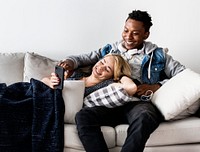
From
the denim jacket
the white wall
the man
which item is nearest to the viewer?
the man

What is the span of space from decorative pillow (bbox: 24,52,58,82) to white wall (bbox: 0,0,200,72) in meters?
0.24

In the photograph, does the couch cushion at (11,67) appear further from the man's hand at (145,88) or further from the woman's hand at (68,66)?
the man's hand at (145,88)

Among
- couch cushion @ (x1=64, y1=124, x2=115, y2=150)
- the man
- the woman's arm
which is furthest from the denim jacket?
couch cushion @ (x1=64, y1=124, x2=115, y2=150)

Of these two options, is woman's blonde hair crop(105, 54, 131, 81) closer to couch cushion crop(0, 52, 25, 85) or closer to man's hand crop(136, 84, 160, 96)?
man's hand crop(136, 84, 160, 96)

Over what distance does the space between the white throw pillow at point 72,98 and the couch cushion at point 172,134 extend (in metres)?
0.26

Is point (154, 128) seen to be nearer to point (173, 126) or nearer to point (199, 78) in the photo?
point (173, 126)

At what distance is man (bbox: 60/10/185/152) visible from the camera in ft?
5.65

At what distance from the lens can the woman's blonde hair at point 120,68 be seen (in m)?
2.09

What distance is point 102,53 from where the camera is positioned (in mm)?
2404

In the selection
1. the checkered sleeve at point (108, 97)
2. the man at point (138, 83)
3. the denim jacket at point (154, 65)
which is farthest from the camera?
the denim jacket at point (154, 65)

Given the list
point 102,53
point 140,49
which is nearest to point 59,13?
point 102,53

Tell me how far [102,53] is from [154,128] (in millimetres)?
792

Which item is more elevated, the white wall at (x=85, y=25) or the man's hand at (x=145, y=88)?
the white wall at (x=85, y=25)

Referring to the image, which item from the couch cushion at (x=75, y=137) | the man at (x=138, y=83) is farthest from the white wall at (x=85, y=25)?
the couch cushion at (x=75, y=137)
